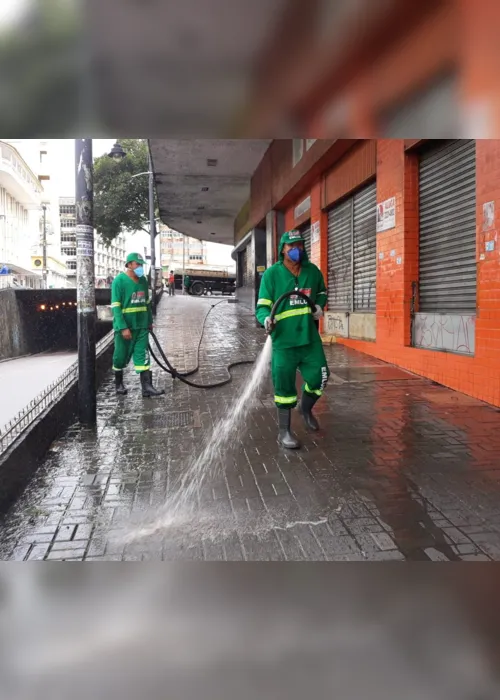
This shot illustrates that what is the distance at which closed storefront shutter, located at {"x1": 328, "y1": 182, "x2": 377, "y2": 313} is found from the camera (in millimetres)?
10484

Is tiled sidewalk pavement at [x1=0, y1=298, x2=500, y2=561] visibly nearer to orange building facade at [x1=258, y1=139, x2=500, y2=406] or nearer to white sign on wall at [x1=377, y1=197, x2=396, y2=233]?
orange building facade at [x1=258, y1=139, x2=500, y2=406]

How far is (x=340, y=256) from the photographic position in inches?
491

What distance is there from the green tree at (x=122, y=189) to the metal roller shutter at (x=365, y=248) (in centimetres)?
2970

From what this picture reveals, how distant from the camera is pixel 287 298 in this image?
17.1 ft

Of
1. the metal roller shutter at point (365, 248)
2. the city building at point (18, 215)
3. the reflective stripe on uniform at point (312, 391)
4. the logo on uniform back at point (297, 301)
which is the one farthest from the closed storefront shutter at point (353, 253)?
the city building at point (18, 215)

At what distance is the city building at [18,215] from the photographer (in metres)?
51.6

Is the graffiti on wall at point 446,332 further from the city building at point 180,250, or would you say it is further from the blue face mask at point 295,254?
the city building at point 180,250

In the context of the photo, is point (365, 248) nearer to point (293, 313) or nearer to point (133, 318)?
point (133, 318)

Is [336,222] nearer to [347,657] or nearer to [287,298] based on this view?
[287,298]

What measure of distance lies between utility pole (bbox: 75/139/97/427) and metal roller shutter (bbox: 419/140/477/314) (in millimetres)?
4542
